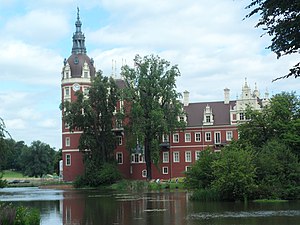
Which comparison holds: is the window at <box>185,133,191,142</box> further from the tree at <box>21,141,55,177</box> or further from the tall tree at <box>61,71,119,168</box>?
the tree at <box>21,141,55,177</box>

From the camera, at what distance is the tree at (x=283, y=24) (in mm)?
14867

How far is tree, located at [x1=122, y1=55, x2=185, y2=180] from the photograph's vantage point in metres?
65.5

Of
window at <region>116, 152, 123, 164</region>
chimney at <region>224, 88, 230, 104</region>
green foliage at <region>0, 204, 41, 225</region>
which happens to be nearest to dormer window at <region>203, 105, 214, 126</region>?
chimney at <region>224, 88, 230, 104</region>

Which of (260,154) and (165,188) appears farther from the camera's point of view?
(165,188)

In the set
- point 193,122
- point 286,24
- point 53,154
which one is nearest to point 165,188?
point 193,122

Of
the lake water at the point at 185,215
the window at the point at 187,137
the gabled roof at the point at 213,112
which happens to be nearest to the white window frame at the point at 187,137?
the window at the point at 187,137

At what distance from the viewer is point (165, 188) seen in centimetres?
5900

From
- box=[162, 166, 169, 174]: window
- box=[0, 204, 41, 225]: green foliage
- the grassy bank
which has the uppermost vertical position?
box=[162, 166, 169, 174]: window

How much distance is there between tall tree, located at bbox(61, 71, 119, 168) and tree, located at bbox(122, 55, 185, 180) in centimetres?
291

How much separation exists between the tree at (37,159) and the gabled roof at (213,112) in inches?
1901

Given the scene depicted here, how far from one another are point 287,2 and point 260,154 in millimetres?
24510

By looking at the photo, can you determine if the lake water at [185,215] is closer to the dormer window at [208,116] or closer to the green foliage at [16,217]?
the green foliage at [16,217]

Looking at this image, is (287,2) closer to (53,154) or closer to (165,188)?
(165,188)

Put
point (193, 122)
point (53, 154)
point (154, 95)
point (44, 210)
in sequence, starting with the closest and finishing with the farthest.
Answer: point (44, 210) → point (154, 95) → point (193, 122) → point (53, 154)
